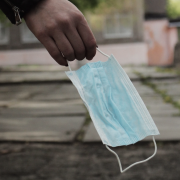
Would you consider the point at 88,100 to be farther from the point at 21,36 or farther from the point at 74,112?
the point at 21,36

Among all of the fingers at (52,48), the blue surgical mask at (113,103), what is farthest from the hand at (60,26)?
the blue surgical mask at (113,103)

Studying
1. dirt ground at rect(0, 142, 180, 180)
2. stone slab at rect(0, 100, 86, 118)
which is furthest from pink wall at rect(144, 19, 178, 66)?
dirt ground at rect(0, 142, 180, 180)

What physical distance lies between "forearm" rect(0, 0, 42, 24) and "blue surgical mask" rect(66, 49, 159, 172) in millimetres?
330

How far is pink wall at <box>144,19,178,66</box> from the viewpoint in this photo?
16.6 metres

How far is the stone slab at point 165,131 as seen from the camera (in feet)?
8.86

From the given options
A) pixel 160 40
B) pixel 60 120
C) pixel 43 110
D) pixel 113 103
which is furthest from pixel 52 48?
pixel 160 40

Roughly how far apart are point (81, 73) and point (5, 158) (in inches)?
53.9

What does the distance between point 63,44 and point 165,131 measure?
2.05 m

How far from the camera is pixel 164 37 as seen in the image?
1669 cm

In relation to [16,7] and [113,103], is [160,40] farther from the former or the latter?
[16,7]

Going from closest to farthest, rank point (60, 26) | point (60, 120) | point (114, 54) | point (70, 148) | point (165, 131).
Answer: point (60, 26) → point (70, 148) → point (165, 131) → point (60, 120) → point (114, 54)

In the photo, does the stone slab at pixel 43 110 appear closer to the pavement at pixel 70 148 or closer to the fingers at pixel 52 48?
the pavement at pixel 70 148

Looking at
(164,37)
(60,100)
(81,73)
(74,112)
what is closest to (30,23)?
(81,73)

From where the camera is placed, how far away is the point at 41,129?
124 inches
